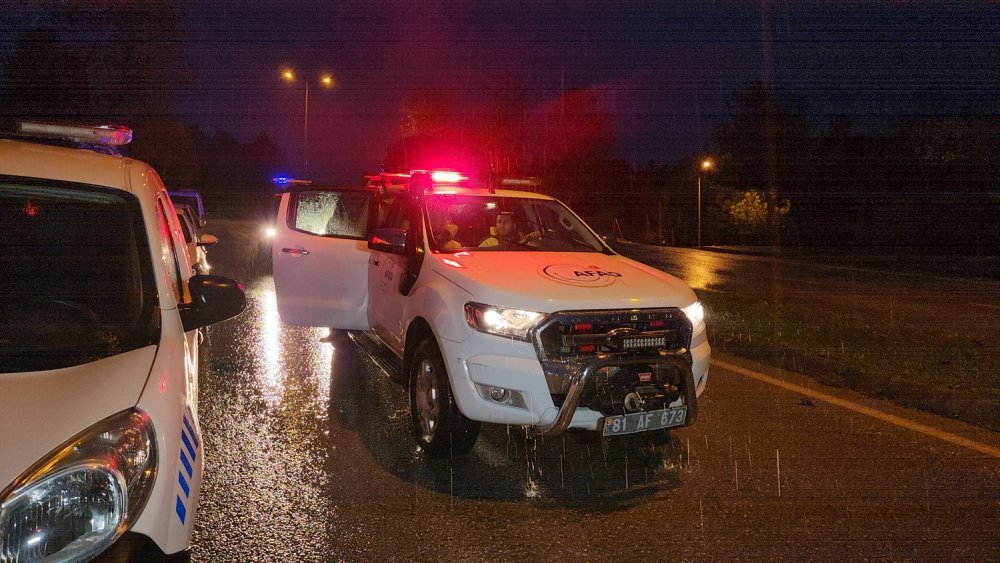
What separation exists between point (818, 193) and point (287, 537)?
42.4 metres

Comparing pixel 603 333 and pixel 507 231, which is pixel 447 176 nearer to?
pixel 507 231

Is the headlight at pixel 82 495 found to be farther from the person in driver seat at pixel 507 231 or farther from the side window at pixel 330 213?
the side window at pixel 330 213

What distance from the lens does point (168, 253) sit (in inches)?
126

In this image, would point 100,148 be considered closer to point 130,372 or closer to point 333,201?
point 130,372

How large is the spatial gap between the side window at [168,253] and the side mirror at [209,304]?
8 centimetres

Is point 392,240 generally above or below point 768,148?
below

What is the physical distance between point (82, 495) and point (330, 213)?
6.28 metres

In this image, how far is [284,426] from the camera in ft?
18.8

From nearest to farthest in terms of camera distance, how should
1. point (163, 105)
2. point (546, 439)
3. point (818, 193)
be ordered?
point (546, 439) → point (163, 105) → point (818, 193)

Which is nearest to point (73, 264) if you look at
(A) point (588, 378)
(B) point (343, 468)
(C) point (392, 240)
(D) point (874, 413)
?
(B) point (343, 468)

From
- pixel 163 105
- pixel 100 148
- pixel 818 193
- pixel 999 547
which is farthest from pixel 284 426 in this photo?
pixel 818 193

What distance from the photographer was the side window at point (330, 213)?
26.1 ft

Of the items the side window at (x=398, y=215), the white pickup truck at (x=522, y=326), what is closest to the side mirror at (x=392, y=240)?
the white pickup truck at (x=522, y=326)

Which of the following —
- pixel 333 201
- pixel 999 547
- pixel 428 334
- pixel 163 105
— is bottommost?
pixel 999 547
